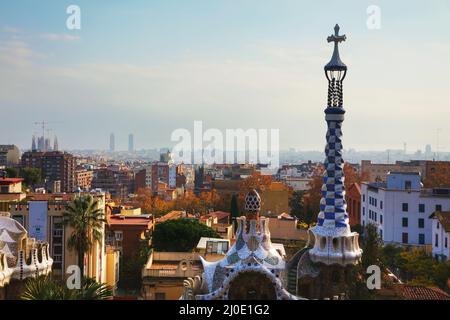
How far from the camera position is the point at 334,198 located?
17141 millimetres

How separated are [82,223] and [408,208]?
886 inches

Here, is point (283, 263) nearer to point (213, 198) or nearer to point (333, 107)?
point (333, 107)

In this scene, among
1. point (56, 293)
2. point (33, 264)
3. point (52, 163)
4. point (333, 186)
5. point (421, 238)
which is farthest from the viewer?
point (52, 163)

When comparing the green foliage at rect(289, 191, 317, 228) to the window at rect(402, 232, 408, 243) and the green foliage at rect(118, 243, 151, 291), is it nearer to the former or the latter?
the window at rect(402, 232, 408, 243)

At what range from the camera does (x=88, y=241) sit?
22375mm

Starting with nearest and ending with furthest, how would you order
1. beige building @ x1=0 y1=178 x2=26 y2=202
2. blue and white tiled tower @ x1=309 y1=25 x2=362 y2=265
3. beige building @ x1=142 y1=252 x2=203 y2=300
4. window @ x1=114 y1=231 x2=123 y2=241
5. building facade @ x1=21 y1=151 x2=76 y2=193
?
blue and white tiled tower @ x1=309 y1=25 x2=362 y2=265 → beige building @ x1=142 y1=252 x2=203 y2=300 → beige building @ x1=0 y1=178 x2=26 y2=202 → window @ x1=114 y1=231 x2=123 y2=241 → building facade @ x1=21 y1=151 x2=76 y2=193

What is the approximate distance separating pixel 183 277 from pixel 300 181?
253 feet

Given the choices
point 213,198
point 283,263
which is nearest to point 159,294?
point 283,263

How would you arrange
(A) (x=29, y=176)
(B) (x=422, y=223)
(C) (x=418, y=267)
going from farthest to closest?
(A) (x=29, y=176) < (B) (x=422, y=223) < (C) (x=418, y=267)

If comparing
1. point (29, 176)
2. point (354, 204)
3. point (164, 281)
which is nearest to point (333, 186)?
point (164, 281)

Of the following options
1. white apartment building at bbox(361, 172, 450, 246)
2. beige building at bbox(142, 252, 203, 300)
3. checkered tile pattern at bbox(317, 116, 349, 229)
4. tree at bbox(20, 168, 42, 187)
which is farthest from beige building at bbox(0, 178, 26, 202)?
tree at bbox(20, 168, 42, 187)

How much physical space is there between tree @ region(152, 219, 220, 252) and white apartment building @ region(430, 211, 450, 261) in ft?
38.9

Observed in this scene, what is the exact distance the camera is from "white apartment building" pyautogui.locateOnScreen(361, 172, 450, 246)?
36625 mm

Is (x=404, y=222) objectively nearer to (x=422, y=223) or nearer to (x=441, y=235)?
(x=422, y=223)
